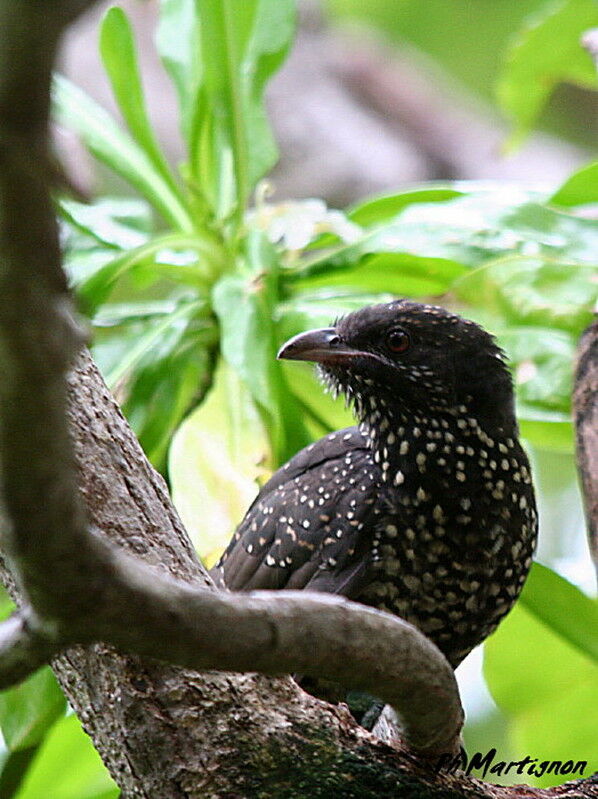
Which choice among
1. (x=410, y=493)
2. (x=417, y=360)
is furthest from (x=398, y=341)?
(x=410, y=493)

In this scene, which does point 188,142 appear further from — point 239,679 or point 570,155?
point 570,155

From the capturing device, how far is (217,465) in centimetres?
372

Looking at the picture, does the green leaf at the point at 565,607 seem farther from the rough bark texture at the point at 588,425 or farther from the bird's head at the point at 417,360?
the bird's head at the point at 417,360

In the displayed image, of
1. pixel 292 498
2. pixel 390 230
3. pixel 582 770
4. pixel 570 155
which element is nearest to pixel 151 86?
pixel 570 155

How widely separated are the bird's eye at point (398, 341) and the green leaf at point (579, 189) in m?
1.36

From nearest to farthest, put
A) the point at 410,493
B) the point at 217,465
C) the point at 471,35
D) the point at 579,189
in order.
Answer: the point at 410,493 < the point at 217,465 < the point at 579,189 < the point at 471,35

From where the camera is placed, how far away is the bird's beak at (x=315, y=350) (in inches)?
137

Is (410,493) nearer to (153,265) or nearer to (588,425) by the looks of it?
(588,425)

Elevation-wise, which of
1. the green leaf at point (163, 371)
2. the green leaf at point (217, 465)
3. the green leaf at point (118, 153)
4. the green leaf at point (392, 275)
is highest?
the green leaf at point (118, 153)

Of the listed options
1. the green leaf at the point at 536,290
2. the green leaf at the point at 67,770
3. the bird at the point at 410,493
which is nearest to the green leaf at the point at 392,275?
the green leaf at the point at 536,290

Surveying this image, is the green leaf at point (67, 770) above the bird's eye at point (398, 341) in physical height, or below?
below

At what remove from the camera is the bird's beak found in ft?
11.5

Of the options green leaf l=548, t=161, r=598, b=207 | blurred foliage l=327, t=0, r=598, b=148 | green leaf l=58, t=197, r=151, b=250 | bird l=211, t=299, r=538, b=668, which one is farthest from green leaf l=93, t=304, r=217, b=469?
blurred foliage l=327, t=0, r=598, b=148

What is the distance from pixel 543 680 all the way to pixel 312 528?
1.33 m
